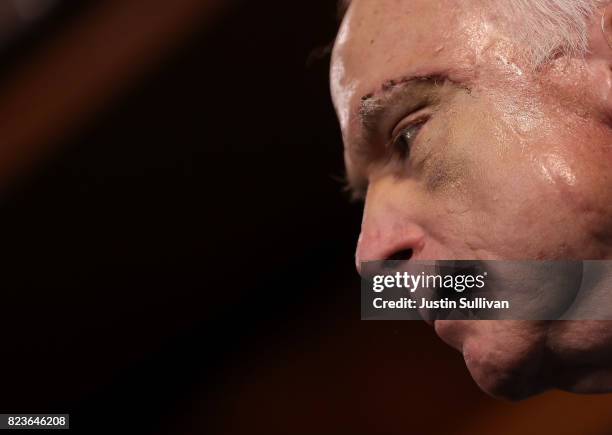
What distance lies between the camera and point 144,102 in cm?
104

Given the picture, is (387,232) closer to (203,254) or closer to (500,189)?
(500,189)

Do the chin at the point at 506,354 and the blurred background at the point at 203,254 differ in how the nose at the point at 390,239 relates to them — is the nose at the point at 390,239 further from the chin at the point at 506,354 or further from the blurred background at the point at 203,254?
the blurred background at the point at 203,254

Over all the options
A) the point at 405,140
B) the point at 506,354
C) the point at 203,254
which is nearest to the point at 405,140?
the point at 405,140

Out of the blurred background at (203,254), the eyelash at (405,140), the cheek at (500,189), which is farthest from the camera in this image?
the blurred background at (203,254)

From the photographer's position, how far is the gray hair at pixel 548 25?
0.62 meters

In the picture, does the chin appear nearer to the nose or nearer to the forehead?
the nose

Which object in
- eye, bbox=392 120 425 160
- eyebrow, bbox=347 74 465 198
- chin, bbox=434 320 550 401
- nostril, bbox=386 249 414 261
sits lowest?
chin, bbox=434 320 550 401

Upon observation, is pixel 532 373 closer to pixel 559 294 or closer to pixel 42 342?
pixel 559 294

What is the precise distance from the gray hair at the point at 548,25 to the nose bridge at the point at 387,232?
7.1 inches

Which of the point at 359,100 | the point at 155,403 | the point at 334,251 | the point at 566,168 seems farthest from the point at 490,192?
the point at 155,403

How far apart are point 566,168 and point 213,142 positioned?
2.06 ft

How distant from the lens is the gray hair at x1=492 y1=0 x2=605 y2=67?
0.62m

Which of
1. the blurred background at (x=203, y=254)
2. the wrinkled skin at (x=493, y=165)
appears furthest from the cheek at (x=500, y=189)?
the blurred background at (x=203, y=254)

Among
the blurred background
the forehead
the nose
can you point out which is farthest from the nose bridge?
the blurred background
